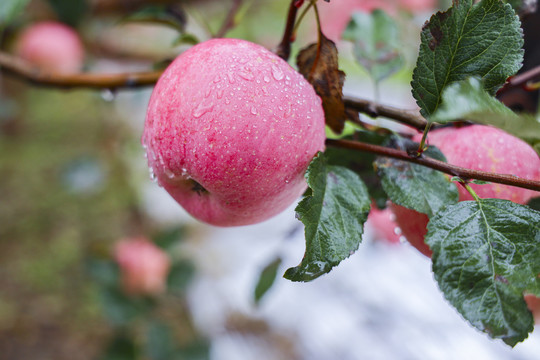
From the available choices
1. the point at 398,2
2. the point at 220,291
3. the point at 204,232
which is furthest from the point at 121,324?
the point at 398,2

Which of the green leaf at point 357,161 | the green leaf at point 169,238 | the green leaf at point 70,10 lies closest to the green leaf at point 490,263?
the green leaf at point 357,161

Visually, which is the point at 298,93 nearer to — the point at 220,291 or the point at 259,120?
the point at 259,120

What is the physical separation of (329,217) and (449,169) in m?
0.10

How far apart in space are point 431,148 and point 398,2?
109cm

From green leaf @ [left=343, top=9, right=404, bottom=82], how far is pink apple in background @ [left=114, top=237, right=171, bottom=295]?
815mm

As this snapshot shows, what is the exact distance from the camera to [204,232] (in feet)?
6.46

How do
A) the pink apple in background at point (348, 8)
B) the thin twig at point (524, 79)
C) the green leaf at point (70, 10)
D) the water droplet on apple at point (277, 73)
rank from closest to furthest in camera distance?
the water droplet on apple at point (277, 73) < the thin twig at point (524, 79) < the green leaf at point (70, 10) < the pink apple in background at point (348, 8)

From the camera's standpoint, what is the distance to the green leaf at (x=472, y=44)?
31cm

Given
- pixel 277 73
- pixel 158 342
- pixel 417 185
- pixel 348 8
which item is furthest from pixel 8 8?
pixel 348 8

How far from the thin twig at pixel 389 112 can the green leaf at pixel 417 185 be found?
0.10 feet

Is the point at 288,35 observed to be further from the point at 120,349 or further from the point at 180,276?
the point at 120,349

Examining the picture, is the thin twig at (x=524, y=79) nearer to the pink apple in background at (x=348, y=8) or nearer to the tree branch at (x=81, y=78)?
the tree branch at (x=81, y=78)

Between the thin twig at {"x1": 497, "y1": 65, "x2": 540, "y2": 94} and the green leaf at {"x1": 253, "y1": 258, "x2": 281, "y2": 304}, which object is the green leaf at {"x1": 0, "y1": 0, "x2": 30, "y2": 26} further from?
the thin twig at {"x1": 497, "y1": 65, "x2": 540, "y2": 94}

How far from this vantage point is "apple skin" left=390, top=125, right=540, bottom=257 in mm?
383
